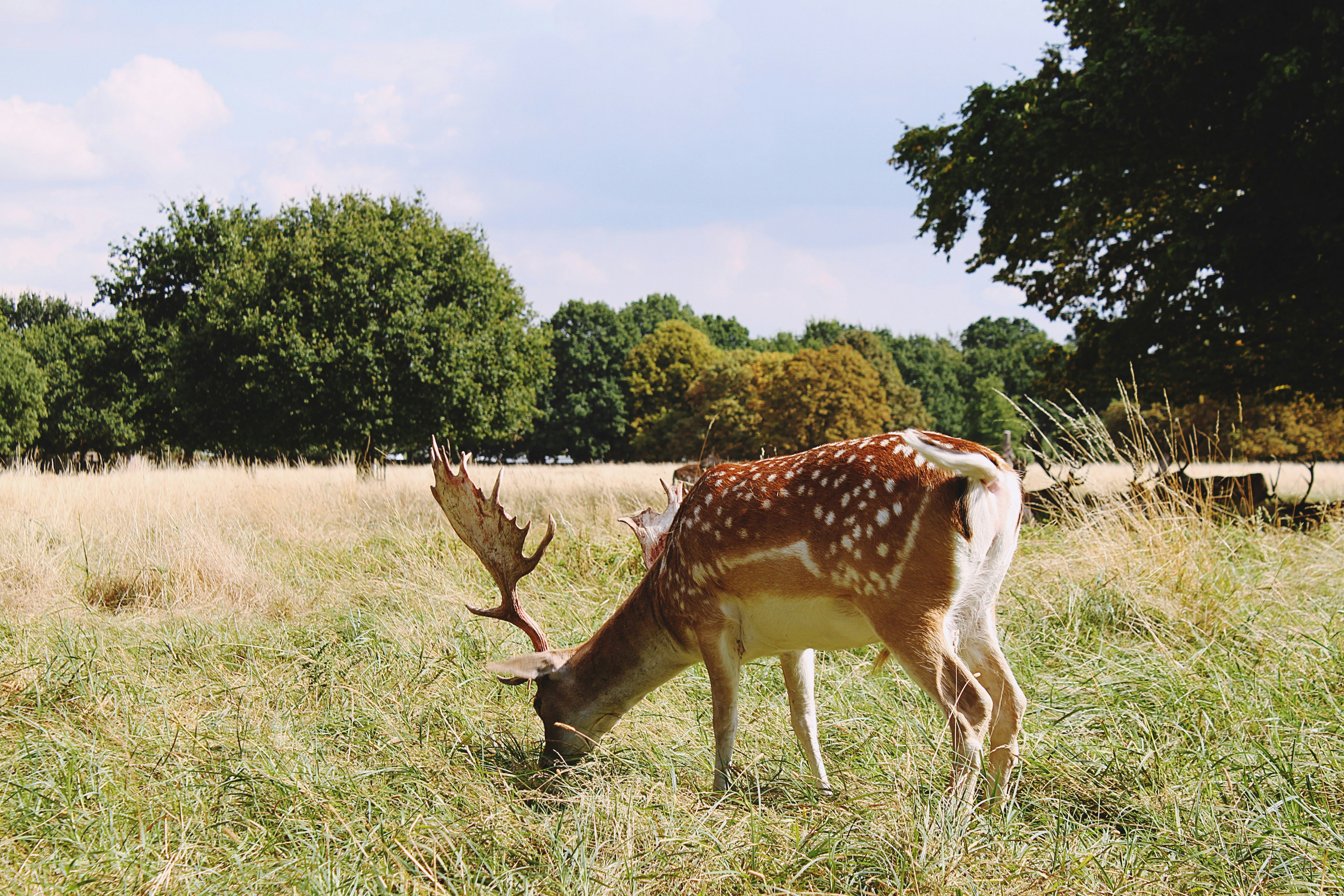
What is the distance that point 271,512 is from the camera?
360 inches

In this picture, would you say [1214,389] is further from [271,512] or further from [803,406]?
[803,406]

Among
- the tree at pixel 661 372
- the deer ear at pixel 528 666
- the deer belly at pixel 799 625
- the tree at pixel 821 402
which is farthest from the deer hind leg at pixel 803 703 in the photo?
the tree at pixel 661 372

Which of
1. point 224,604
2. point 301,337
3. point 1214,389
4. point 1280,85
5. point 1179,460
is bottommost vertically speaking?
point 224,604

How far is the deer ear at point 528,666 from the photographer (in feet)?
9.82

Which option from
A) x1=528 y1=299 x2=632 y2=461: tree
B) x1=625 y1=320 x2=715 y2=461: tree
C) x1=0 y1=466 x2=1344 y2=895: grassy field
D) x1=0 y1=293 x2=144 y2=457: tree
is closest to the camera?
x1=0 y1=466 x2=1344 y2=895: grassy field

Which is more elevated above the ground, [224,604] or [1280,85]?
[1280,85]

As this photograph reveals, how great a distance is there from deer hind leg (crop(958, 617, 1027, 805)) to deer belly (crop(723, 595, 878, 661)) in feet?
1.10

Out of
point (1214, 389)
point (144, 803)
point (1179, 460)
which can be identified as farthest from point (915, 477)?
point (1214, 389)

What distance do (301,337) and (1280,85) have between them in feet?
55.7

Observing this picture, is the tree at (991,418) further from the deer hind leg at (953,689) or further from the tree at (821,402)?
the deer hind leg at (953,689)

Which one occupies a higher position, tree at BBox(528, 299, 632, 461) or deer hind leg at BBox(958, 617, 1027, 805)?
tree at BBox(528, 299, 632, 461)

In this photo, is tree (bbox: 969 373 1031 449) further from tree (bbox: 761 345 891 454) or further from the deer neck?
the deer neck

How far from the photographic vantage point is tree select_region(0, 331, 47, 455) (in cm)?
3012

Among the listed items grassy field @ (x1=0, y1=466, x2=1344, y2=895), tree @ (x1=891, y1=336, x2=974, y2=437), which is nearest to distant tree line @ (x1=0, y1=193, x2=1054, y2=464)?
grassy field @ (x1=0, y1=466, x2=1344, y2=895)
